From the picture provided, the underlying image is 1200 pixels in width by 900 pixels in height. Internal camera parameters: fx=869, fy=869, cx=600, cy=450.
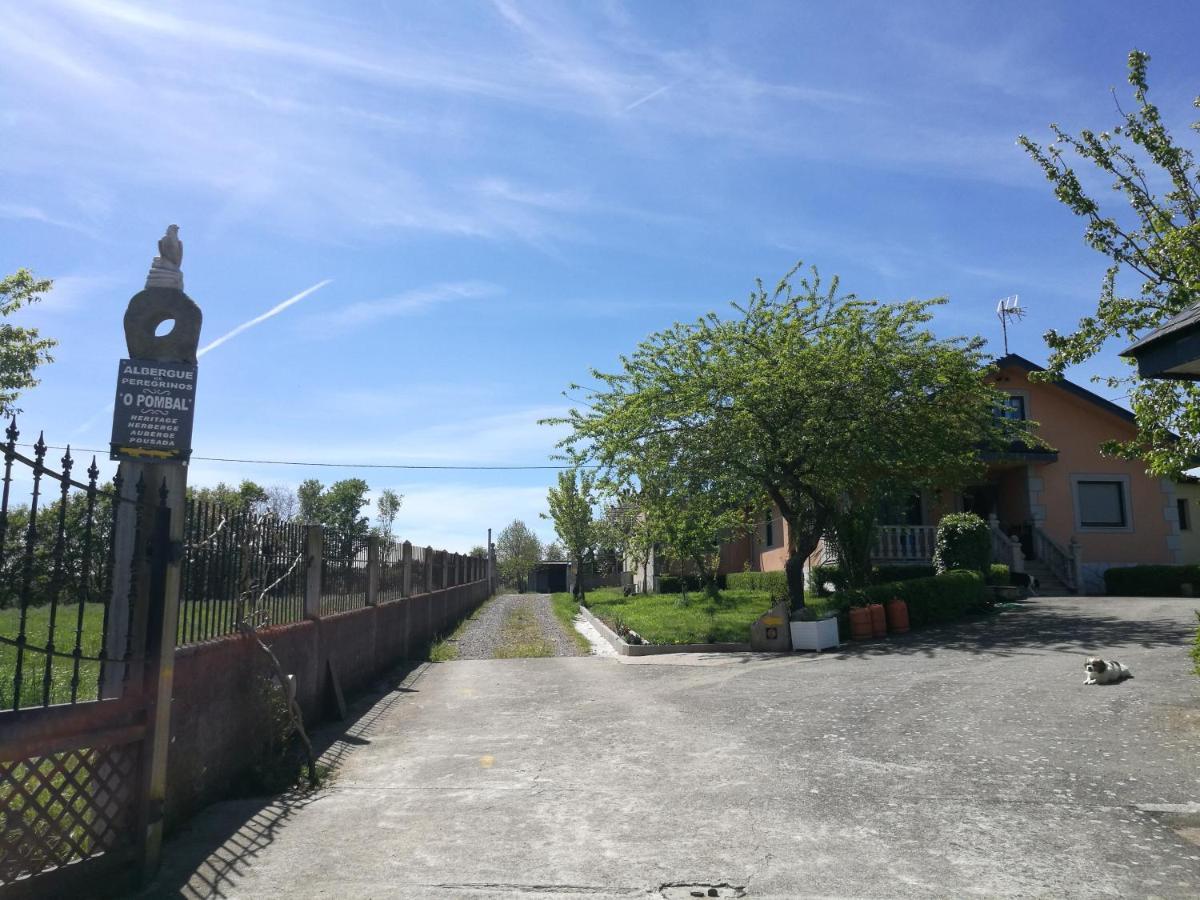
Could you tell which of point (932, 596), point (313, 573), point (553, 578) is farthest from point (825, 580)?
point (553, 578)

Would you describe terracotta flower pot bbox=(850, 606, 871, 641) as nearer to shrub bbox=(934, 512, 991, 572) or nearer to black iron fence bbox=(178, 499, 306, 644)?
shrub bbox=(934, 512, 991, 572)

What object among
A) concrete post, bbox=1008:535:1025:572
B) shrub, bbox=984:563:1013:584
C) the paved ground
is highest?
concrete post, bbox=1008:535:1025:572

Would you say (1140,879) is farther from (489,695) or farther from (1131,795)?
(489,695)

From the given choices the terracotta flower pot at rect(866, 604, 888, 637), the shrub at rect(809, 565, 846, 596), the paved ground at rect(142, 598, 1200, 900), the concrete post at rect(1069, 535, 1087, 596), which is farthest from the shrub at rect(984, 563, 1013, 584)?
the paved ground at rect(142, 598, 1200, 900)

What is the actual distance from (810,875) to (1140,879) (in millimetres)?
1771

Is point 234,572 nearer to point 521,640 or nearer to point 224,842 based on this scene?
point 224,842

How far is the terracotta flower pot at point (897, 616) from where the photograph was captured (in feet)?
59.4

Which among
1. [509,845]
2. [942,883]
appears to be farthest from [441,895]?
[942,883]

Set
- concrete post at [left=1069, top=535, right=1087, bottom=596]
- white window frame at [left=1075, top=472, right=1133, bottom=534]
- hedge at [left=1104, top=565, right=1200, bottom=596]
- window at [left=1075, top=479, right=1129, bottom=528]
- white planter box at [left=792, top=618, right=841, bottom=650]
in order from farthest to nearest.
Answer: window at [left=1075, top=479, right=1129, bottom=528] → white window frame at [left=1075, top=472, right=1133, bottom=534] → concrete post at [left=1069, top=535, right=1087, bottom=596] → hedge at [left=1104, top=565, right=1200, bottom=596] → white planter box at [left=792, top=618, right=841, bottom=650]

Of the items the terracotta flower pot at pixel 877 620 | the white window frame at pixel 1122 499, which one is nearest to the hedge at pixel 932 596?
the terracotta flower pot at pixel 877 620

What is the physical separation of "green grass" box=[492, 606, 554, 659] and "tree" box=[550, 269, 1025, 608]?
428 centimetres

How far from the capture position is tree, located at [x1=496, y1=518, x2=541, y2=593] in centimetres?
8362

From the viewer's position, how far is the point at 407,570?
17.1 m

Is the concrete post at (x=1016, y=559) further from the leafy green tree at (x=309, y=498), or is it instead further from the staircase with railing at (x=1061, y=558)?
the leafy green tree at (x=309, y=498)
